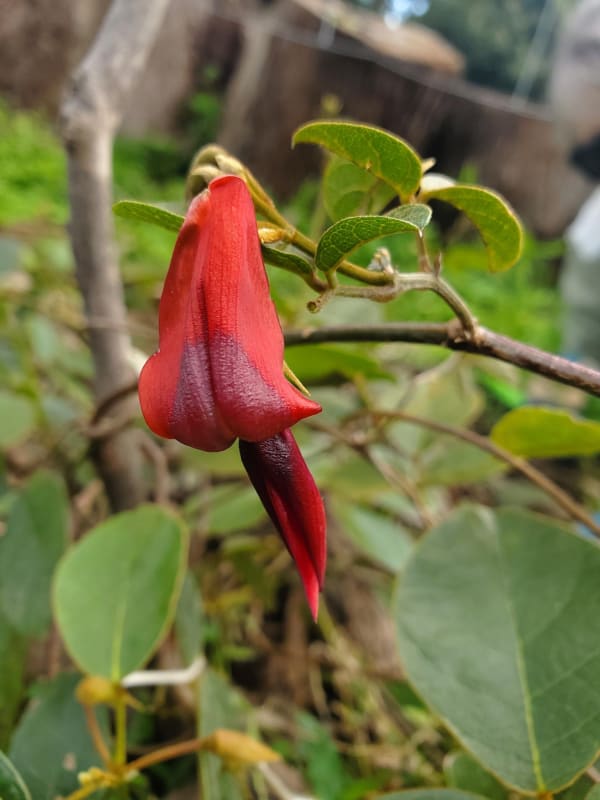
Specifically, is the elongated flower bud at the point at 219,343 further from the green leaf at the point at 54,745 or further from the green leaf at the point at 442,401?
the green leaf at the point at 442,401

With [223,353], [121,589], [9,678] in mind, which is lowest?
[9,678]

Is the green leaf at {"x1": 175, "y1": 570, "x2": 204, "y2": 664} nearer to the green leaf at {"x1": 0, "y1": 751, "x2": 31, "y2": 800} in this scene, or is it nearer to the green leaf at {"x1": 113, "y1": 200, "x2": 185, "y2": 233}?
the green leaf at {"x1": 0, "y1": 751, "x2": 31, "y2": 800}

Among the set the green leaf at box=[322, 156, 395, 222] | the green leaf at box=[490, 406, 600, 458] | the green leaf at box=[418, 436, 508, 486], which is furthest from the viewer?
the green leaf at box=[418, 436, 508, 486]

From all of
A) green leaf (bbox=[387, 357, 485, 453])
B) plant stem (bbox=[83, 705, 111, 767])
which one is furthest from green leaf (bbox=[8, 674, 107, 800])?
green leaf (bbox=[387, 357, 485, 453])

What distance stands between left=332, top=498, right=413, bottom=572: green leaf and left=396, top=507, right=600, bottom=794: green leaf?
0.25m

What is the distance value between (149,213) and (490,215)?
0.14 meters

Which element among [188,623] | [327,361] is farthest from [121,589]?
[327,361]

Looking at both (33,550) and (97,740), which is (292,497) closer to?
(97,740)

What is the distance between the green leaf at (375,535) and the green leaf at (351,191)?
0.39 m

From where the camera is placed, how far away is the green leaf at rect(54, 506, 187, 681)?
39 cm

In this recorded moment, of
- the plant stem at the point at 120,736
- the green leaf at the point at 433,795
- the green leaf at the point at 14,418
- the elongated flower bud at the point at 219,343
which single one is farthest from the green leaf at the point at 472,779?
the green leaf at the point at 14,418

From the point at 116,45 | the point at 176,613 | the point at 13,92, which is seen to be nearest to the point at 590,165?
the point at 116,45

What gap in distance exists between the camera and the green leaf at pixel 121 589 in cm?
39

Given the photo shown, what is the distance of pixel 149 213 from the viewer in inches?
8.9
